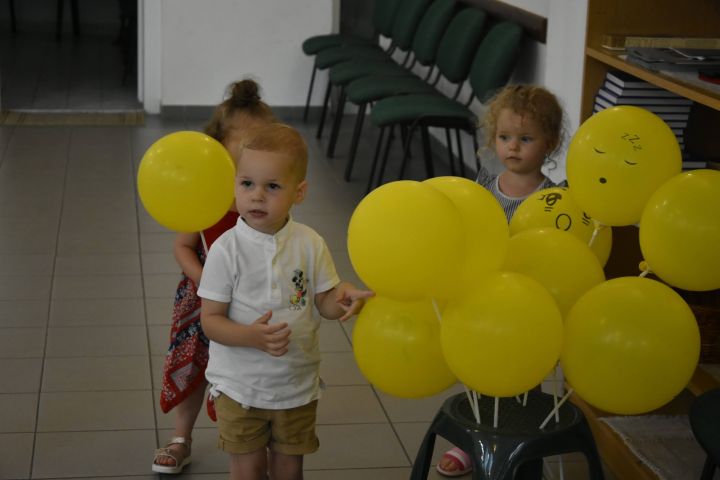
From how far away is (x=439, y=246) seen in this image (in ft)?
5.51

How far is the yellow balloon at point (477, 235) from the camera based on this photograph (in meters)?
1.76

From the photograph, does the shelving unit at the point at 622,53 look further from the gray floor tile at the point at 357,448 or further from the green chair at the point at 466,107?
the green chair at the point at 466,107

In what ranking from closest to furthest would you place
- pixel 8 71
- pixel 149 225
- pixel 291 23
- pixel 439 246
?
pixel 439 246 < pixel 149 225 < pixel 291 23 < pixel 8 71

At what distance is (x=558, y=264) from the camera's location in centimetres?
193

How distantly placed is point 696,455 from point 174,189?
4.85 ft

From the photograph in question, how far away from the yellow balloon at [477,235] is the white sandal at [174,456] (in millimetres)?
1152

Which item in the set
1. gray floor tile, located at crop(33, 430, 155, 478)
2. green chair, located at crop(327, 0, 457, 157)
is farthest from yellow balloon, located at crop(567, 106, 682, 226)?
green chair, located at crop(327, 0, 457, 157)

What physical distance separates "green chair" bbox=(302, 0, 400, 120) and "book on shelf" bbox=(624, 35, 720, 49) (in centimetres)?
355

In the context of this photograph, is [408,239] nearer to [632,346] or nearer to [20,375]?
[632,346]

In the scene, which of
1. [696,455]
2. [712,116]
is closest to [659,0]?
[712,116]

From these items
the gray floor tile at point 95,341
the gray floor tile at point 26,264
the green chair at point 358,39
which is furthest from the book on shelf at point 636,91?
the green chair at point 358,39

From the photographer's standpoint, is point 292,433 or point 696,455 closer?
point 292,433

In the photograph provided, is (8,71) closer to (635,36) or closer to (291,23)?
(291,23)

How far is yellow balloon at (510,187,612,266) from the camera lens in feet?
7.25
